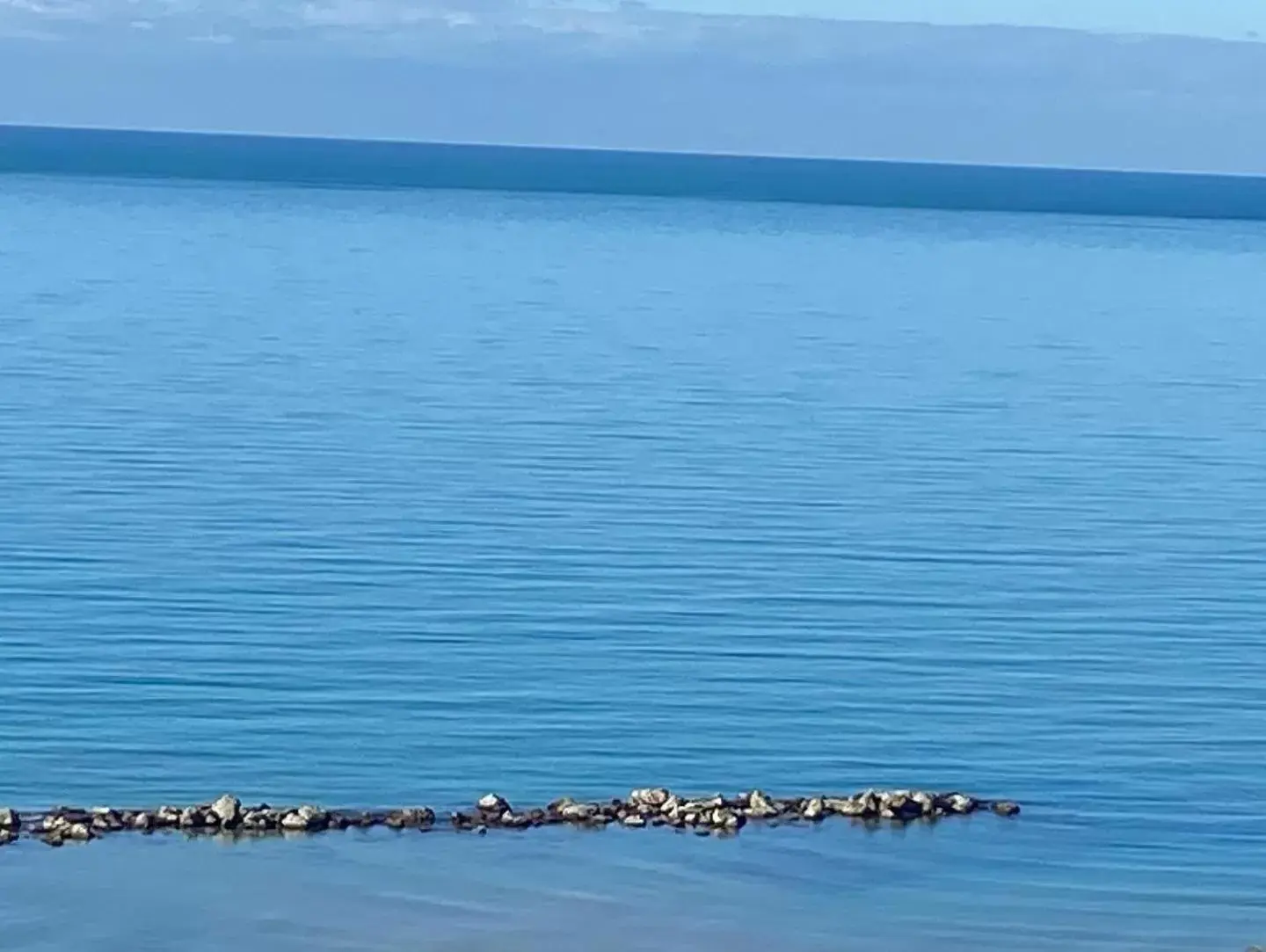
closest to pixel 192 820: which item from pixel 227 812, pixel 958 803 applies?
pixel 227 812

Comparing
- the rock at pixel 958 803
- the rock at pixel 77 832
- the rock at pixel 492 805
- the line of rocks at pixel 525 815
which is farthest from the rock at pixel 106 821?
the rock at pixel 958 803

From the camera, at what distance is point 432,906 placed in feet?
66.2

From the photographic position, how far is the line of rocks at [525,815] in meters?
21.9

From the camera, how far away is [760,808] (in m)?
22.9

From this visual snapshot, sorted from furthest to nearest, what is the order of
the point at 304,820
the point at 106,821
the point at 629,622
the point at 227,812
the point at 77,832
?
the point at 629,622
the point at 304,820
the point at 227,812
the point at 106,821
the point at 77,832

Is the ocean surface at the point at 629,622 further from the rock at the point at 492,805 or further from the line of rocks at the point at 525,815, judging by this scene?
the rock at the point at 492,805

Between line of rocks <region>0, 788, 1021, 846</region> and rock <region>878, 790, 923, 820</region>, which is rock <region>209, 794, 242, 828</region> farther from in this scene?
rock <region>878, 790, 923, 820</region>

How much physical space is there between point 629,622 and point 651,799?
7.43m

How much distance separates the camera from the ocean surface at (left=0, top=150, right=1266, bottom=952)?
20828mm

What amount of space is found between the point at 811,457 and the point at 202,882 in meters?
23.5

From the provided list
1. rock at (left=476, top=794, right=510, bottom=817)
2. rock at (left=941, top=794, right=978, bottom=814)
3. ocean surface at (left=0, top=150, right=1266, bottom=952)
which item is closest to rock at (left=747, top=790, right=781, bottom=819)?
ocean surface at (left=0, top=150, right=1266, bottom=952)

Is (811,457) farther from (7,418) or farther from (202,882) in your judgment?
→ (202,882)

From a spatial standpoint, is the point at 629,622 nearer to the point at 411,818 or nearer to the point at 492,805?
the point at 492,805

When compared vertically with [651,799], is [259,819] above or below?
below
